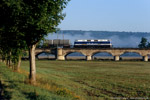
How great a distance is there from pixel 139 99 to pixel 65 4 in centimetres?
1191

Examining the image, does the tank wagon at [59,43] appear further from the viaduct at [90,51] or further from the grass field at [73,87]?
the grass field at [73,87]

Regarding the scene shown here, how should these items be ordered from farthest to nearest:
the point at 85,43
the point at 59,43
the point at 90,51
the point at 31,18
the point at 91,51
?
the point at 59,43, the point at 85,43, the point at 90,51, the point at 91,51, the point at 31,18

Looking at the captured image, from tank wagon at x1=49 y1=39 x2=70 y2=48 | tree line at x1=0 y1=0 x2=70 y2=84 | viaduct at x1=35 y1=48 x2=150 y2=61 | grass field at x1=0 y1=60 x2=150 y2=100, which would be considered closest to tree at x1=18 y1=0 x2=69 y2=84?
tree line at x1=0 y1=0 x2=70 y2=84

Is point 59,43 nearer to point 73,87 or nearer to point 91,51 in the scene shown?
point 91,51

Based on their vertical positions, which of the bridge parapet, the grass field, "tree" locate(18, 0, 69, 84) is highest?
"tree" locate(18, 0, 69, 84)

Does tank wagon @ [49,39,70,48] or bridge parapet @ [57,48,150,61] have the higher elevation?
tank wagon @ [49,39,70,48]

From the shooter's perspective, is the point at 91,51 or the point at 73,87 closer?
the point at 73,87

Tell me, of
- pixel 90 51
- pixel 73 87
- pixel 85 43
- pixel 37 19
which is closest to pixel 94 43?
pixel 90 51

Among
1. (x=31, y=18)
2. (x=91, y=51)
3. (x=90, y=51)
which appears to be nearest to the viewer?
(x=31, y=18)

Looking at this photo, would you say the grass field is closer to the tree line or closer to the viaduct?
the tree line

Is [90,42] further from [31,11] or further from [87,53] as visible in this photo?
[31,11]

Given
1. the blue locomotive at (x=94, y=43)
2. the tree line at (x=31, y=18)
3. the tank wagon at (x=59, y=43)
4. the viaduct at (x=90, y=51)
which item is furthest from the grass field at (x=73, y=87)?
the tank wagon at (x=59, y=43)

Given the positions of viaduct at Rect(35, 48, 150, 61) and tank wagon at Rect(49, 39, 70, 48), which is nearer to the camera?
viaduct at Rect(35, 48, 150, 61)

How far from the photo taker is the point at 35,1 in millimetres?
24531
